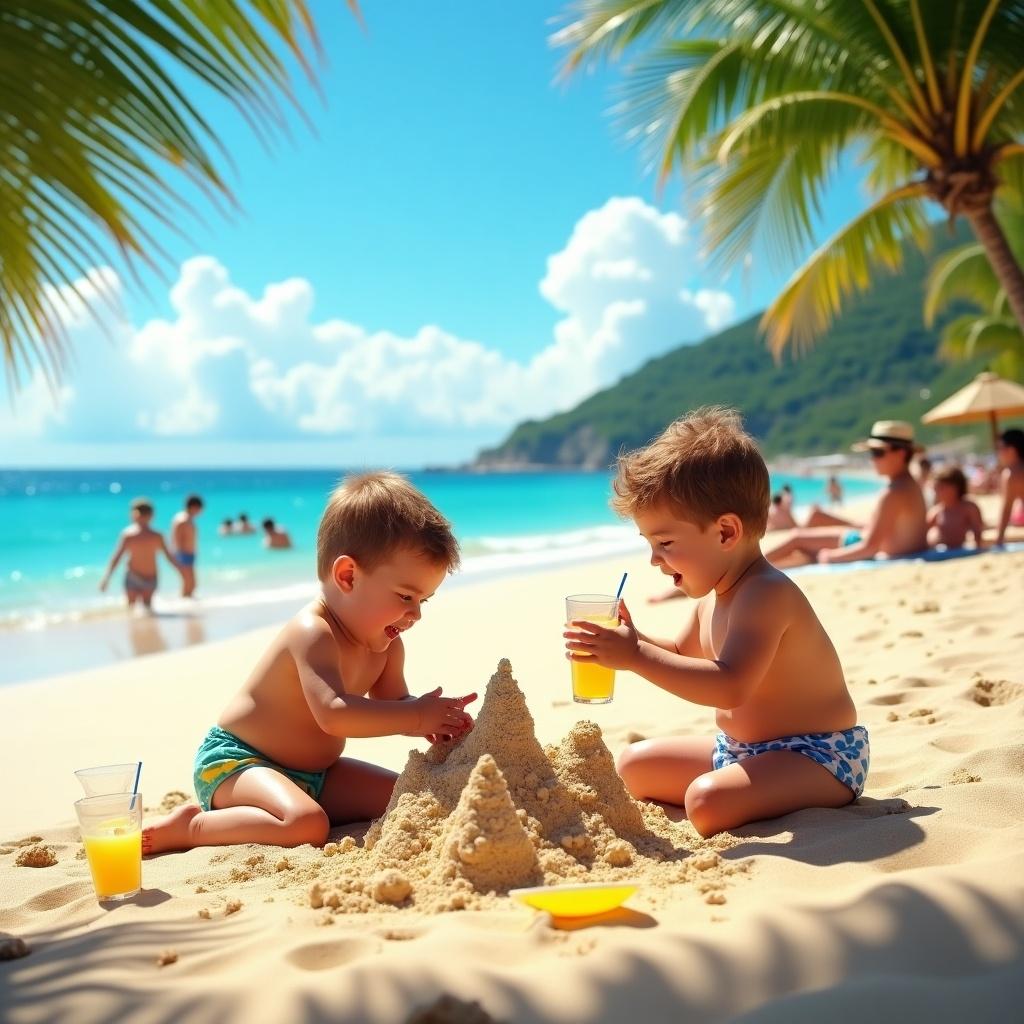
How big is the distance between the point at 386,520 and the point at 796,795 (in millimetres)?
1361

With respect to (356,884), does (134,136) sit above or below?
above

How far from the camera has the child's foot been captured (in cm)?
283

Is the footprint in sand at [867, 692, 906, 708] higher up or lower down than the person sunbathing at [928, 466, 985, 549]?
lower down

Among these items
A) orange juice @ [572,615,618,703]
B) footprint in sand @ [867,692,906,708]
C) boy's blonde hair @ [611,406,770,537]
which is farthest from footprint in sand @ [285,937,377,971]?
footprint in sand @ [867,692,906,708]

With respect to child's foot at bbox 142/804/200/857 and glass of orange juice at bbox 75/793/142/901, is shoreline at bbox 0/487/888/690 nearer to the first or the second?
child's foot at bbox 142/804/200/857

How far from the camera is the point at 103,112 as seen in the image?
1775 millimetres

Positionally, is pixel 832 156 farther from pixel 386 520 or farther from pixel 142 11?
pixel 142 11

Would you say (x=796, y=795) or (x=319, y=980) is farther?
(x=796, y=795)

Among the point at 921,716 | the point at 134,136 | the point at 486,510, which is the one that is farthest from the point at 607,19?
the point at 486,510

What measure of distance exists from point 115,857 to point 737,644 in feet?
5.30

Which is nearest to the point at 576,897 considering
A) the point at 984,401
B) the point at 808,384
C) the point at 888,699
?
the point at 888,699

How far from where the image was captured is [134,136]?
1.82 m

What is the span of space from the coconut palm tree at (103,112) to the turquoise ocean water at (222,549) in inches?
45.7

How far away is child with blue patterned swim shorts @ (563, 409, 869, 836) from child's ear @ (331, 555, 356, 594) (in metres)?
0.72
